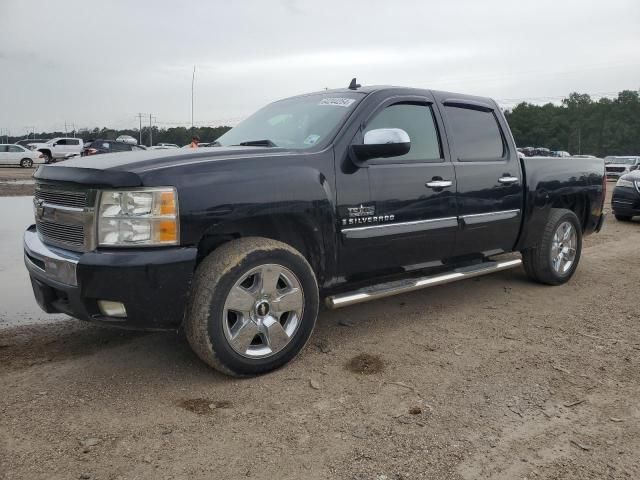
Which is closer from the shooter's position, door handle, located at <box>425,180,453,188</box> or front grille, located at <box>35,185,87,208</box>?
front grille, located at <box>35,185,87,208</box>

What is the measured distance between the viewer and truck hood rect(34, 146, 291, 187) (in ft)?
9.52

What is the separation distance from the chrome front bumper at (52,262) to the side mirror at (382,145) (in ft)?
6.09

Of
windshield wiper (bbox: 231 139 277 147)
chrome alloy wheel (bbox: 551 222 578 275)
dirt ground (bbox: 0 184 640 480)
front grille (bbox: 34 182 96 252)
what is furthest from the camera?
chrome alloy wheel (bbox: 551 222 578 275)

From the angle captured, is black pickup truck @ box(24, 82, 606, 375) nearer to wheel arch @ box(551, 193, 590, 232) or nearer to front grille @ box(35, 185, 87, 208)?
front grille @ box(35, 185, 87, 208)

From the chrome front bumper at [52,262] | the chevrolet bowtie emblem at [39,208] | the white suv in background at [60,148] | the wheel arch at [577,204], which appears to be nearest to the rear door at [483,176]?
the wheel arch at [577,204]

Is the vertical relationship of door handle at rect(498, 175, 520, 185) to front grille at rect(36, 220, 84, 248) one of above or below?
above

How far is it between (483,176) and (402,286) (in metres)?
1.30

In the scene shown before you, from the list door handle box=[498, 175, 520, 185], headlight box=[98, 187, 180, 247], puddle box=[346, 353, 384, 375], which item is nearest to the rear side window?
door handle box=[498, 175, 520, 185]

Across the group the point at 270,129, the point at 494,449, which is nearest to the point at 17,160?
the point at 270,129

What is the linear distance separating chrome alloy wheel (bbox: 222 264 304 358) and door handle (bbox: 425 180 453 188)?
1395 mm

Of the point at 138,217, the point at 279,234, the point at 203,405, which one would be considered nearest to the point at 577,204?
the point at 279,234

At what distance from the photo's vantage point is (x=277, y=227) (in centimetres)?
347

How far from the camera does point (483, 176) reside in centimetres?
457

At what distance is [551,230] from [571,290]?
2.10 feet
